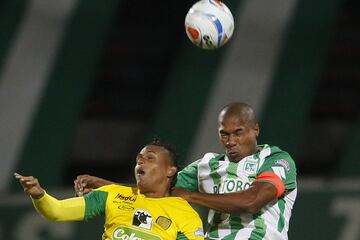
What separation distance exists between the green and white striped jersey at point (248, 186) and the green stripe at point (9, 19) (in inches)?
194

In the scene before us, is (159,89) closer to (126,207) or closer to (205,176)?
(205,176)

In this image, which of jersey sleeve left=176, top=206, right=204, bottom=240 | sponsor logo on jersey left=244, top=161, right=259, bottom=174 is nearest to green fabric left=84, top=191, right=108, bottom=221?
jersey sleeve left=176, top=206, right=204, bottom=240

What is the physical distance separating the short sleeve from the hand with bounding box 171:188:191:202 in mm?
378

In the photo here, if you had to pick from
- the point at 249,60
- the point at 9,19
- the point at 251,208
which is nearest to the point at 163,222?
the point at 251,208

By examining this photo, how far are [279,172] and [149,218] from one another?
0.68 m

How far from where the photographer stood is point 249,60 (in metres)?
9.42

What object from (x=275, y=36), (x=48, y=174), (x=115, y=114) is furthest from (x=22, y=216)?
(x=275, y=36)

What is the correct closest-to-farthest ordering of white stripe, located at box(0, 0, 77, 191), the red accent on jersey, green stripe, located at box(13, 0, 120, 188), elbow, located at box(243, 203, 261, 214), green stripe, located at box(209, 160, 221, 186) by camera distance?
elbow, located at box(243, 203, 261, 214)
the red accent on jersey
green stripe, located at box(209, 160, 221, 186)
green stripe, located at box(13, 0, 120, 188)
white stripe, located at box(0, 0, 77, 191)

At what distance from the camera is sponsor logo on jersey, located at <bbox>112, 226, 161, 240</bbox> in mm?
4262

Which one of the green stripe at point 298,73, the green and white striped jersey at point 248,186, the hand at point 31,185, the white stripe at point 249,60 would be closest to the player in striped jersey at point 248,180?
the green and white striped jersey at point 248,186

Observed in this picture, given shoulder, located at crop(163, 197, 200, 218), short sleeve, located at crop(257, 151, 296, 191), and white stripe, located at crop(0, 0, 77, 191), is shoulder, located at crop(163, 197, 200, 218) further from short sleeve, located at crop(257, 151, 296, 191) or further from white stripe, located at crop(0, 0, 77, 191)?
white stripe, located at crop(0, 0, 77, 191)

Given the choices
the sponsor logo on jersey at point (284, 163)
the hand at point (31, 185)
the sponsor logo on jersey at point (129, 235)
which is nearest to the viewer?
the hand at point (31, 185)

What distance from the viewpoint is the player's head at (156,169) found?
4.36 meters

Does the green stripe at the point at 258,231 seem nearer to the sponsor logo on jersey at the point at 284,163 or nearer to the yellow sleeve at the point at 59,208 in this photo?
the sponsor logo on jersey at the point at 284,163
